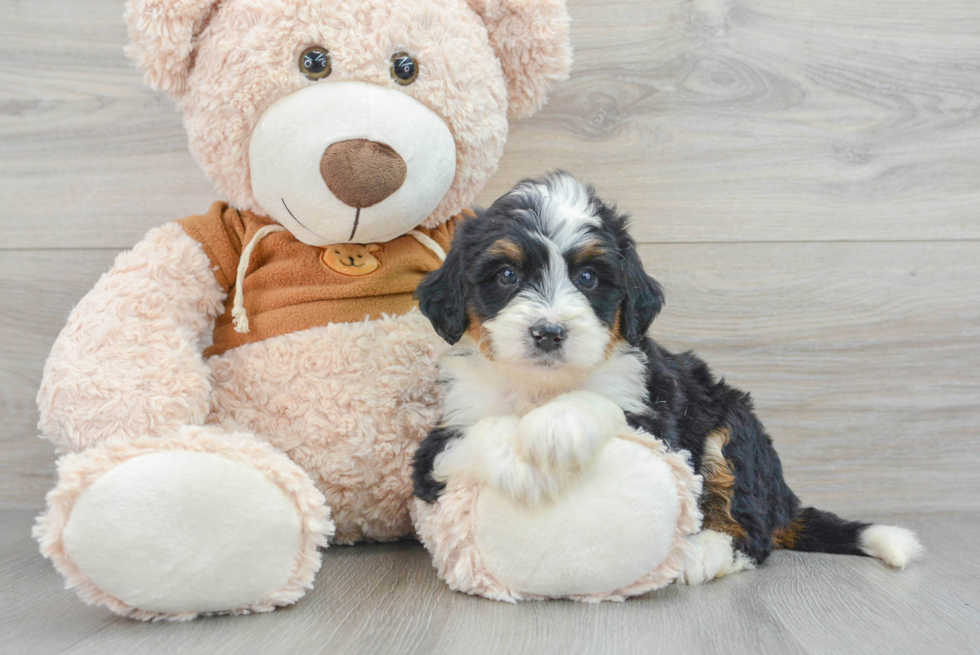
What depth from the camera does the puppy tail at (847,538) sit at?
6.26ft

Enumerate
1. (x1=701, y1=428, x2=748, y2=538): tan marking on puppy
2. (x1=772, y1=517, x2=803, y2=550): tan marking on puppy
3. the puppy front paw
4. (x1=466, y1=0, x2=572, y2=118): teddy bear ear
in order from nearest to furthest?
1. the puppy front paw
2. (x1=701, y1=428, x2=748, y2=538): tan marking on puppy
3. (x1=466, y1=0, x2=572, y2=118): teddy bear ear
4. (x1=772, y1=517, x2=803, y2=550): tan marking on puppy

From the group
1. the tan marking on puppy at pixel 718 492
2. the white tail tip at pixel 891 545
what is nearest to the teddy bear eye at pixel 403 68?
the tan marking on puppy at pixel 718 492

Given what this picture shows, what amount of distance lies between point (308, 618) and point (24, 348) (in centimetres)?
155

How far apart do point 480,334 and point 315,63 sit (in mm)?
686

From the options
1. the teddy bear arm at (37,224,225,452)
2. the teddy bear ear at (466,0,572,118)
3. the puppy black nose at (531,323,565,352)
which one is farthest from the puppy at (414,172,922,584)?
the teddy bear arm at (37,224,225,452)

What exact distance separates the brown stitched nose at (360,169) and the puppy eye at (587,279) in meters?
0.45

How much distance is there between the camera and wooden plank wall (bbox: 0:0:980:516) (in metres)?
2.42

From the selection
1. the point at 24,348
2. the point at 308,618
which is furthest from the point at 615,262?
the point at 24,348

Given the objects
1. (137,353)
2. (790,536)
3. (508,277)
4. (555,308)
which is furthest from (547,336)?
(790,536)

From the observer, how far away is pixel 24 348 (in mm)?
2457

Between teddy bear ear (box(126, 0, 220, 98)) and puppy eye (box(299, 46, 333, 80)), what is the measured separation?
262 millimetres

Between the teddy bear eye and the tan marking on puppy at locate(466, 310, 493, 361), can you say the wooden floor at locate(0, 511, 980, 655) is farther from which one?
the teddy bear eye

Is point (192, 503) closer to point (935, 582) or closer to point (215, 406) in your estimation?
point (215, 406)

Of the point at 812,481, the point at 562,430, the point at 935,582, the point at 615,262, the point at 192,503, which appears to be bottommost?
the point at 812,481
